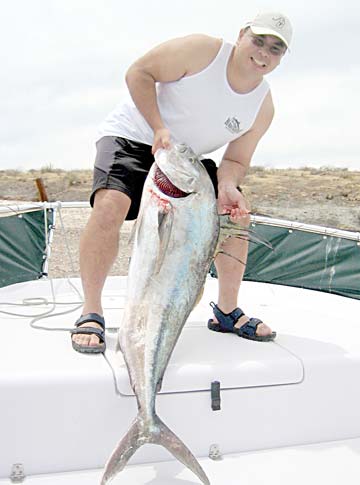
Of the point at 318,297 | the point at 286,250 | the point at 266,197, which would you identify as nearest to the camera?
the point at 318,297

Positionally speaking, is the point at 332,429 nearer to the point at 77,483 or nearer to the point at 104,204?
the point at 77,483

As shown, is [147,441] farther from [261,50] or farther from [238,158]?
[261,50]

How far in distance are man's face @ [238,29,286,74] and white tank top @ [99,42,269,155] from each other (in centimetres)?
11

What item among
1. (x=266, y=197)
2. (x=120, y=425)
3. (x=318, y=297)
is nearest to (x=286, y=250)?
(x=318, y=297)

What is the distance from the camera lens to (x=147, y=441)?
2.32m

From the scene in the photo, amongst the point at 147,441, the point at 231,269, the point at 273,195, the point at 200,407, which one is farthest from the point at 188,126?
the point at 273,195

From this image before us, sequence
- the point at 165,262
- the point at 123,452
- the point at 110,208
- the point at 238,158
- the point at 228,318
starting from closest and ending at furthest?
the point at 123,452 < the point at 165,262 < the point at 110,208 < the point at 228,318 < the point at 238,158

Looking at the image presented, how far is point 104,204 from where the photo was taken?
120 inches

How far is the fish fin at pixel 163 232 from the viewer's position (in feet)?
Result: 8.46

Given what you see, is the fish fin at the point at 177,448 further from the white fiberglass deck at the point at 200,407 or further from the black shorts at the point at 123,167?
the black shorts at the point at 123,167

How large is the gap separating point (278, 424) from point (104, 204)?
3.97 feet

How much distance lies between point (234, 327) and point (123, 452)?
3.63 feet

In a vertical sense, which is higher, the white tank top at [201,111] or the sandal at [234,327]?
the white tank top at [201,111]

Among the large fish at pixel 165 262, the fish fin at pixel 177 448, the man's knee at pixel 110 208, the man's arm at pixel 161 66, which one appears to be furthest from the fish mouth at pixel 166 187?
the fish fin at pixel 177 448
